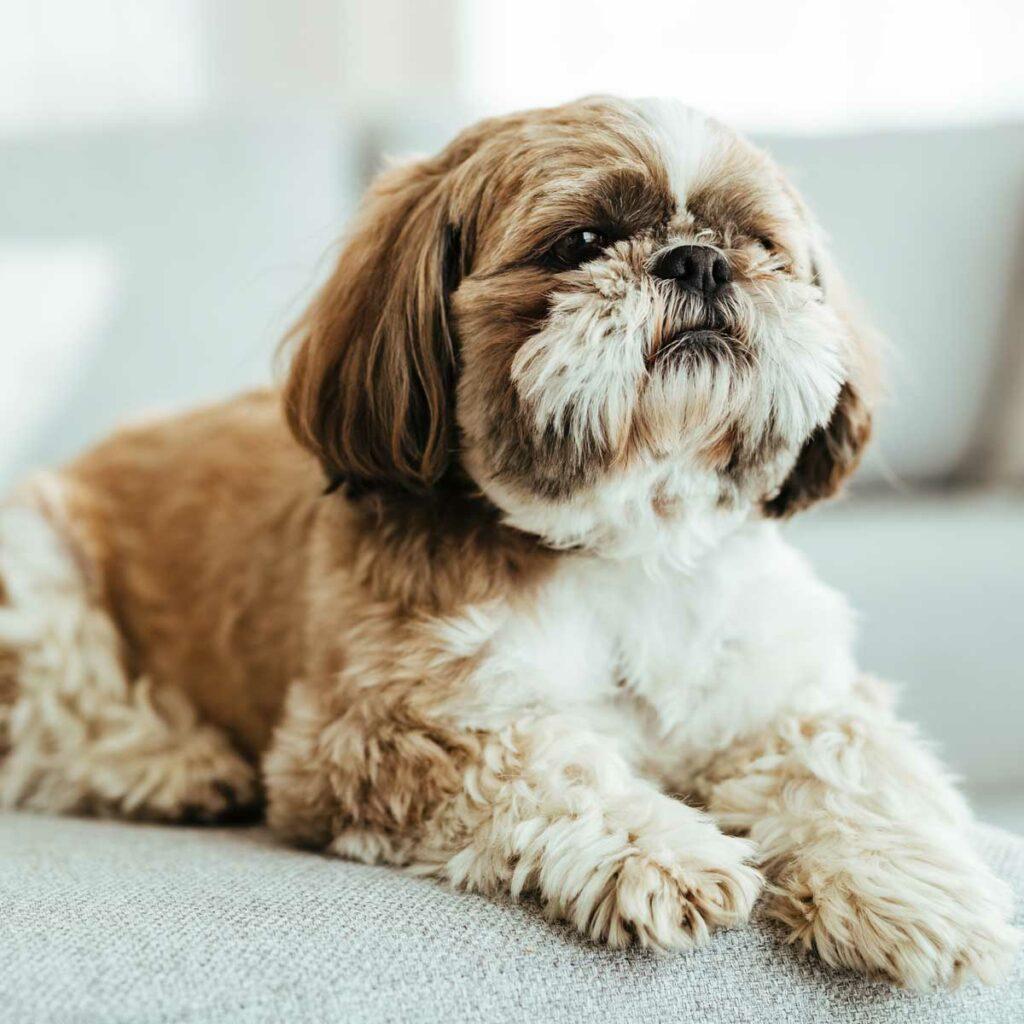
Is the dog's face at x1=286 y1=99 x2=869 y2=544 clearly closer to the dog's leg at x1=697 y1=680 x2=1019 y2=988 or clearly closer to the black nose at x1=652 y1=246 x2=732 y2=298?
the black nose at x1=652 y1=246 x2=732 y2=298

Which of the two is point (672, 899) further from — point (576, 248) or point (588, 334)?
point (576, 248)

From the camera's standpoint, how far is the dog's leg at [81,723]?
5.67ft

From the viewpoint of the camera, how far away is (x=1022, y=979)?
3.63 feet

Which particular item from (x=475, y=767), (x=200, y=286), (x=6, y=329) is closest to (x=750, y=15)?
(x=200, y=286)

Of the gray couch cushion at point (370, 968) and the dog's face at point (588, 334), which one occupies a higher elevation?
the dog's face at point (588, 334)

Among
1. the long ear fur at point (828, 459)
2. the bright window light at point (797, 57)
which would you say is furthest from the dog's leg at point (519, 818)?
the bright window light at point (797, 57)

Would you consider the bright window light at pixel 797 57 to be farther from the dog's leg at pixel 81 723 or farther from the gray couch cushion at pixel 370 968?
the gray couch cushion at pixel 370 968

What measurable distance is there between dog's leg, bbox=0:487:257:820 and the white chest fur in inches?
25.8

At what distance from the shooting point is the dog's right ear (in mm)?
1306

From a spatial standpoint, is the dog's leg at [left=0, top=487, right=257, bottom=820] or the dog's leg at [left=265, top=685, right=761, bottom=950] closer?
the dog's leg at [left=265, top=685, right=761, bottom=950]

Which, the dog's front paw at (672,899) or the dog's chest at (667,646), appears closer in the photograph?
the dog's front paw at (672,899)

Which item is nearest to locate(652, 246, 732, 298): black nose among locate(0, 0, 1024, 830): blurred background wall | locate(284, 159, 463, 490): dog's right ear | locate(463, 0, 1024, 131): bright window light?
locate(284, 159, 463, 490): dog's right ear

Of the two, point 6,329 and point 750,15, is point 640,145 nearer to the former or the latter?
point 6,329

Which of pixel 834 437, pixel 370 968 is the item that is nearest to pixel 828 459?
pixel 834 437
